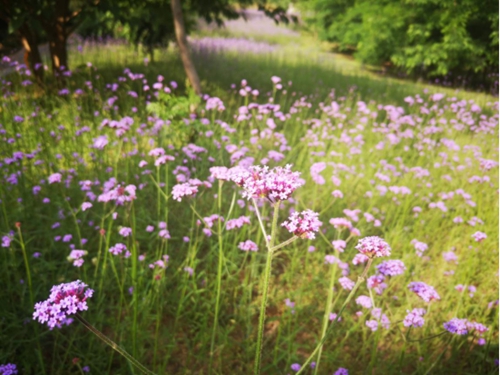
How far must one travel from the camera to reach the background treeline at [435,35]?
1167 cm

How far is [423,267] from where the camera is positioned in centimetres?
306

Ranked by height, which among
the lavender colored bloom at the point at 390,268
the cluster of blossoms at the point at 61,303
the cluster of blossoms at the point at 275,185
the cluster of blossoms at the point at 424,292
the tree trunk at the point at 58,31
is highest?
the tree trunk at the point at 58,31

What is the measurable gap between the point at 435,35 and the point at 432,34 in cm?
16

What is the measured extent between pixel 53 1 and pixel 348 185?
228 inches

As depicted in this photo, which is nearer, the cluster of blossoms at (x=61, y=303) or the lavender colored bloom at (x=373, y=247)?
the cluster of blossoms at (x=61, y=303)

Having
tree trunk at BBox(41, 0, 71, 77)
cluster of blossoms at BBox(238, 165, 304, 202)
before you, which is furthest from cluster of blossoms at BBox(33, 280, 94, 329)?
tree trunk at BBox(41, 0, 71, 77)

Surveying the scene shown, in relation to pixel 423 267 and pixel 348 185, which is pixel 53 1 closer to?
pixel 348 185

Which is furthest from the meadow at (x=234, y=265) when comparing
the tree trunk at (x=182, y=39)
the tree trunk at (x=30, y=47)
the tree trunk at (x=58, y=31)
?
the tree trunk at (x=58, y=31)

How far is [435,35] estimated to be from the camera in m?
13.6

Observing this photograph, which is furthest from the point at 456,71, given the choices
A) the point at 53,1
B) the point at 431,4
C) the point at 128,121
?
the point at 128,121

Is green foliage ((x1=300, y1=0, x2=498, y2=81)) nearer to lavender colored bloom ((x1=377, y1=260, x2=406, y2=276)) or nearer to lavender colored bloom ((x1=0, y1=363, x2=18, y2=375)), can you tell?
lavender colored bloom ((x1=377, y1=260, x2=406, y2=276))

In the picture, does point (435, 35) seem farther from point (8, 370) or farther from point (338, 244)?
point (8, 370)

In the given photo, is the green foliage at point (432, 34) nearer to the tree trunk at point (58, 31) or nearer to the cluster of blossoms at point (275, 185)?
the tree trunk at point (58, 31)

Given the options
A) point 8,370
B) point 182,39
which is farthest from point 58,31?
point 8,370
